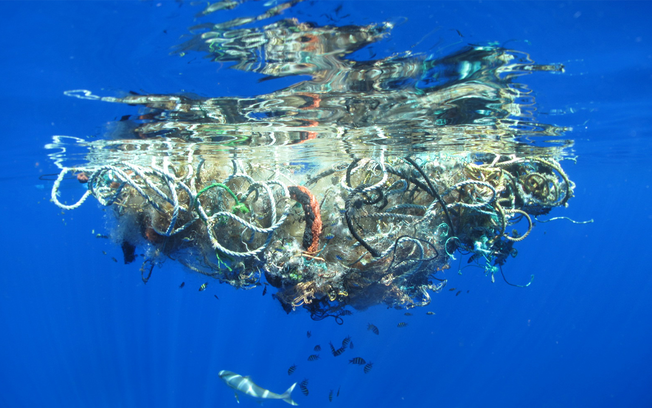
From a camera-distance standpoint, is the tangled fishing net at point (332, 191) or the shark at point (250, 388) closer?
the tangled fishing net at point (332, 191)

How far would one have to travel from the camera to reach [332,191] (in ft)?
16.8

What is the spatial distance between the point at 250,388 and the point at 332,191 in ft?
18.8

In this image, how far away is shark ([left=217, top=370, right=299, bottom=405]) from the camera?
290 inches

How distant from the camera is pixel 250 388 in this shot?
763 cm

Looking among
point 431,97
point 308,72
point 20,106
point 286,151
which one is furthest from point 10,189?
point 431,97

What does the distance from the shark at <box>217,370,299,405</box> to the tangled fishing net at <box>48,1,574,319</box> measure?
3240mm

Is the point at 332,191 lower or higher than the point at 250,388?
higher

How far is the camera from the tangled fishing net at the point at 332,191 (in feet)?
14.4

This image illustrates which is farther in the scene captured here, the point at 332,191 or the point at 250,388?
the point at 250,388

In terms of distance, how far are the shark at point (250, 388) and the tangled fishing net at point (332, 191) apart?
324 cm

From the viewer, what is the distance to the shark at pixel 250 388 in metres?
7.37

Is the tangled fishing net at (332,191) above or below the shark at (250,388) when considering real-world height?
above

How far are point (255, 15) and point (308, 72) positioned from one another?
140 centimetres

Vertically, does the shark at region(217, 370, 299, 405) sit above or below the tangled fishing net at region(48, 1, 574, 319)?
below
